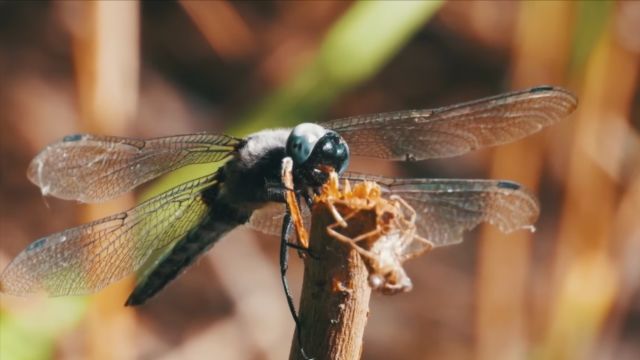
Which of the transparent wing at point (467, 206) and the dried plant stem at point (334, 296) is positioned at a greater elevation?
the transparent wing at point (467, 206)

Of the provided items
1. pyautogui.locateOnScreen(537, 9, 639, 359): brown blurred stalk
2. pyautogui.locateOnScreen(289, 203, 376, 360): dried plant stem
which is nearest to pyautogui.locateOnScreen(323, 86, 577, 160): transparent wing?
pyautogui.locateOnScreen(289, 203, 376, 360): dried plant stem

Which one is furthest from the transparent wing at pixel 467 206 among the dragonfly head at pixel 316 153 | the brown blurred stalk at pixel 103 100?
the brown blurred stalk at pixel 103 100

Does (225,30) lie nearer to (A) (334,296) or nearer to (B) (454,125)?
(B) (454,125)

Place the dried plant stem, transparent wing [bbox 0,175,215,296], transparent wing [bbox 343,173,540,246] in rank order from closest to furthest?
the dried plant stem
transparent wing [bbox 0,175,215,296]
transparent wing [bbox 343,173,540,246]

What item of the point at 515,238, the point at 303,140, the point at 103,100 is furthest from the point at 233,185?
the point at 515,238

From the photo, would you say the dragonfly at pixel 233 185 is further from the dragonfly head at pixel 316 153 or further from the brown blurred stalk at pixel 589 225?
the brown blurred stalk at pixel 589 225

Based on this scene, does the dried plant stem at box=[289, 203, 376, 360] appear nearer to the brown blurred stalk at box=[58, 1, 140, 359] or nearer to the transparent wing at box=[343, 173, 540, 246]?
the transparent wing at box=[343, 173, 540, 246]
